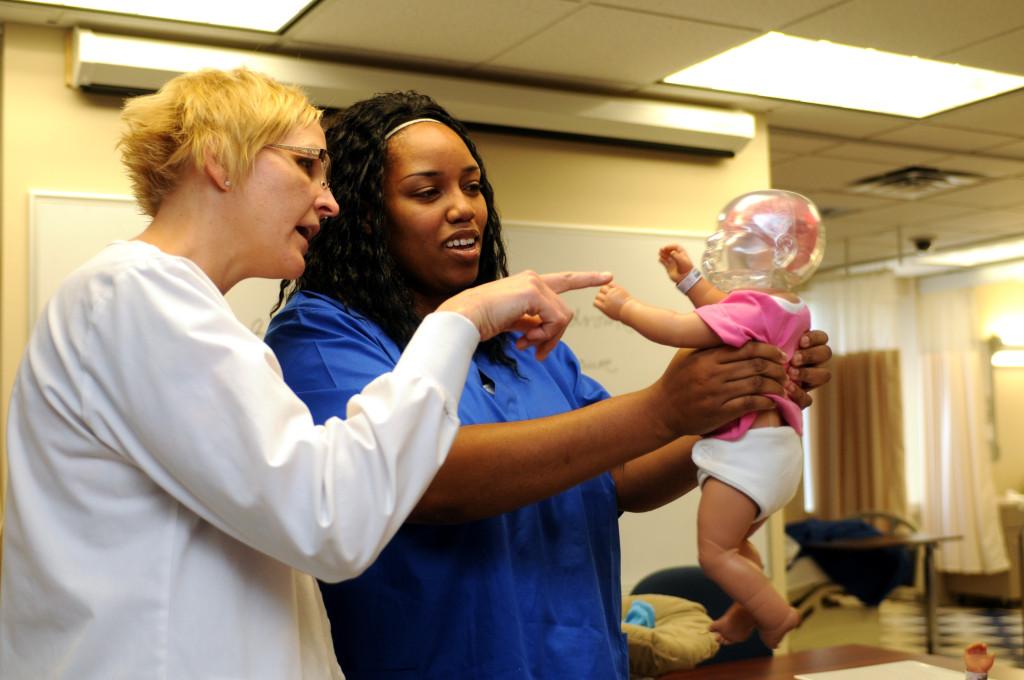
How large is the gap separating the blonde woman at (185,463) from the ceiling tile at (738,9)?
2.63 metres

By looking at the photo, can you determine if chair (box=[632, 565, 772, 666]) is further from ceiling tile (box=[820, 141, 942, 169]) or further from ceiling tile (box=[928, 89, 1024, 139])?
ceiling tile (box=[820, 141, 942, 169])

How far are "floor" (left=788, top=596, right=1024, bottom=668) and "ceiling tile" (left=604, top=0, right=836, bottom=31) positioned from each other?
349 cm

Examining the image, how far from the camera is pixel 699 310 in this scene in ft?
5.14

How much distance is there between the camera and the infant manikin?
5.15 ft

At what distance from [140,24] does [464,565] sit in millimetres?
2883

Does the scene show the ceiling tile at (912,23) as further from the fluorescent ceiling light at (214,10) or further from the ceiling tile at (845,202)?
the ceiling tile at (845,202)

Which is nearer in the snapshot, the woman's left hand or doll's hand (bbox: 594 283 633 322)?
the woman's left hand

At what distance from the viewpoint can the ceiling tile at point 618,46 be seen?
12.3 feet

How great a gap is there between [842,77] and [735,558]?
3.37 m

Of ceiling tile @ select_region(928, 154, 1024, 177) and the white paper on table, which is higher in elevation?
ceiling tile @ select_region(928, 154, 1024, 177)

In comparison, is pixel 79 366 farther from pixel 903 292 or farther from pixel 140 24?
pixel 903 292

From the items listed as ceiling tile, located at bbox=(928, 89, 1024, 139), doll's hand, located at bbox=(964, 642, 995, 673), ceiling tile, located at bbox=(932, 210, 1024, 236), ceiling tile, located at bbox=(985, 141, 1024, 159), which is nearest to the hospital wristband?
doll's hand, located at bbox=(964, 642, 995, 673)

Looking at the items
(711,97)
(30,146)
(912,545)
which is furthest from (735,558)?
(912,545)

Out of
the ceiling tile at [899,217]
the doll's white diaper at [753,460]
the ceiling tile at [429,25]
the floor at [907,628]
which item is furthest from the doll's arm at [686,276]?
the ceiling tile at [899,217]
